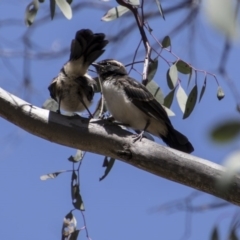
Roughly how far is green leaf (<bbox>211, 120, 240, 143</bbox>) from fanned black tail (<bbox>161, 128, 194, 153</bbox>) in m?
1.67

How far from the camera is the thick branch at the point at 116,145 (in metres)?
1.40

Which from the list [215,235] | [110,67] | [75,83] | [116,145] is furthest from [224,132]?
[110,67]

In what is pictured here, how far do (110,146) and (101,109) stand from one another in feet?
1.68

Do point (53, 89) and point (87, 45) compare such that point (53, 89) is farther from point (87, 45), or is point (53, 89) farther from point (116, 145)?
point (116, 145)

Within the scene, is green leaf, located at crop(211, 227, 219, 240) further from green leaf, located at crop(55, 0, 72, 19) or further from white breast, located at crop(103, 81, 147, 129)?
green leaf, located at crop(55, 0, 72, 19)

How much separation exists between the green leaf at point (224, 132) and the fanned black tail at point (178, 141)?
1666 millimetres

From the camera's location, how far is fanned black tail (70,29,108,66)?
1.95 metres

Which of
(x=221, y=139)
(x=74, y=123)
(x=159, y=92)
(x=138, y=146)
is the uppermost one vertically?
(x=159, y=92)

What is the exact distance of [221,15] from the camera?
0.39m

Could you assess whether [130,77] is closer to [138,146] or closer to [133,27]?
[133,27]

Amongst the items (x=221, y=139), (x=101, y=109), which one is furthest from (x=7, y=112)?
(x=221, y=139)

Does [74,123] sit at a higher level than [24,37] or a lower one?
lower

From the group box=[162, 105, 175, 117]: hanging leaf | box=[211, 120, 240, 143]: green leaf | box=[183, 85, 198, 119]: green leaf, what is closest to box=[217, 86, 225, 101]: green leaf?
box=[183, 85, 198, 119]: green leaf

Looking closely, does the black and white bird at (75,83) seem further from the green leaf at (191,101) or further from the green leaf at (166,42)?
the green leaf at (191,101)
